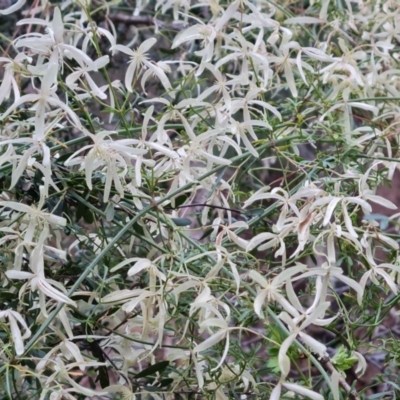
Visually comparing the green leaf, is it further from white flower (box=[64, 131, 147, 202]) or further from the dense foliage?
white flower (box=[64, 131, 147, 202])

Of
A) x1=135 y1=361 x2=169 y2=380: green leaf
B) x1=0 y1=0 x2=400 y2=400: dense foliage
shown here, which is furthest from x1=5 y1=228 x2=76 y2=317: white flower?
x1=135 y1=361 x2=169 y2=380: green leaf

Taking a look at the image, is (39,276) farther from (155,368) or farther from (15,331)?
(155,368)

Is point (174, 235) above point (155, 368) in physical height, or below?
above

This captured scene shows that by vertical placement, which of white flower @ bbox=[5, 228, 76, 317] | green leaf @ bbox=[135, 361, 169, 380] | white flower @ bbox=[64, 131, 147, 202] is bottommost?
green leaf @ bbox=[135, 361, 169, 380]

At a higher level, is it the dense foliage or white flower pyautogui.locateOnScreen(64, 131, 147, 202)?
white flower pyautogui.locateOnScreen(64, 131, 147, 202)

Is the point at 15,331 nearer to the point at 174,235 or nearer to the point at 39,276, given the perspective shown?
the point at 39,276

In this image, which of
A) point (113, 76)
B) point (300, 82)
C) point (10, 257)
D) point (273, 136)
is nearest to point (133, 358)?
point (10, 257)

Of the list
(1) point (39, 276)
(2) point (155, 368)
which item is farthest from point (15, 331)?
(2) point (155, 368)

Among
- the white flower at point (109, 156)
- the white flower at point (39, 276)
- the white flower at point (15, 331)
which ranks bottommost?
the white flower at point (15, 331)

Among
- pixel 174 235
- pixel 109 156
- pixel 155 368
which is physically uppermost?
→ pixel 109 156

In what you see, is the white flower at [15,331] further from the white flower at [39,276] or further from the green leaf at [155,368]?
the green leaf at [155,368]

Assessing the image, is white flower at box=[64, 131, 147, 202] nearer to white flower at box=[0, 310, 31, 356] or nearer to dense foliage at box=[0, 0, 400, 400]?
dense foliage at box=[0, 0, 400, 400]

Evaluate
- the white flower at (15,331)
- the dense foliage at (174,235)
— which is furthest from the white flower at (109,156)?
the white flower at (15,331)
